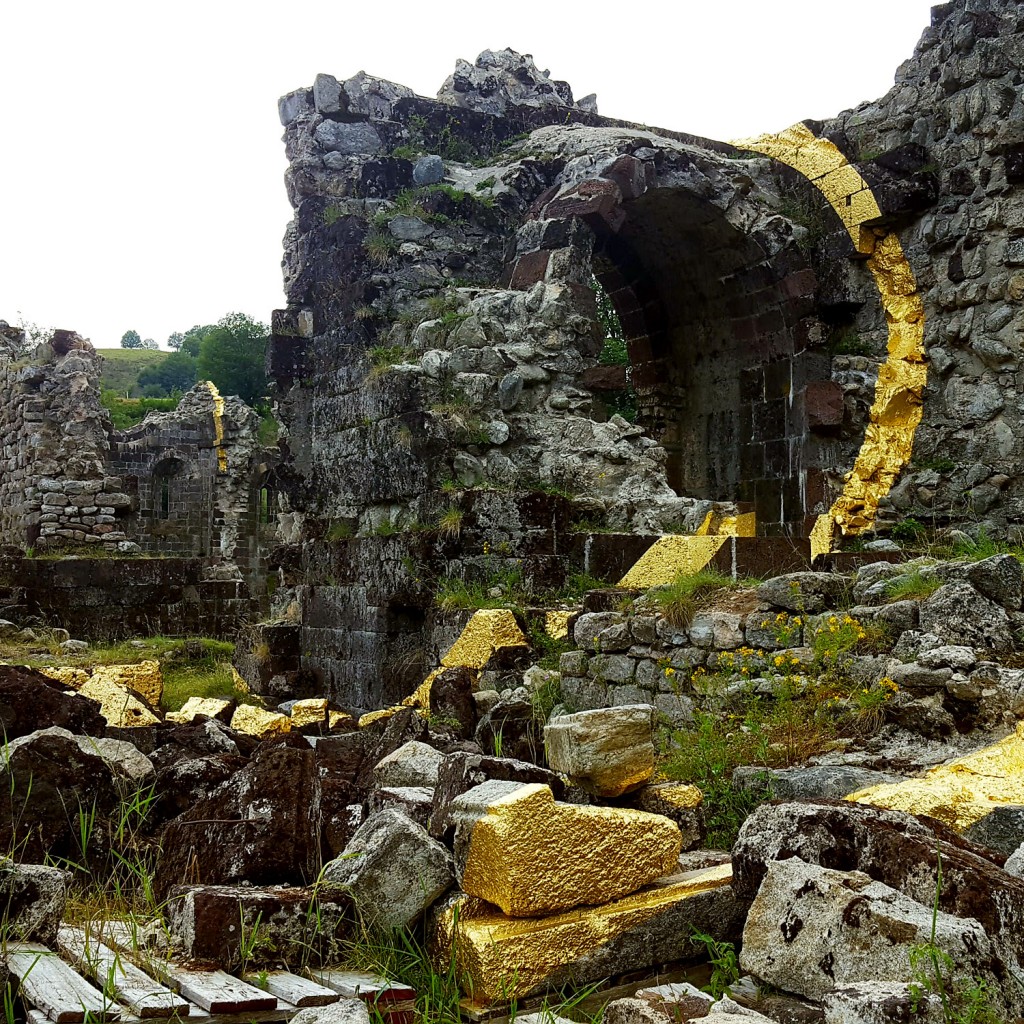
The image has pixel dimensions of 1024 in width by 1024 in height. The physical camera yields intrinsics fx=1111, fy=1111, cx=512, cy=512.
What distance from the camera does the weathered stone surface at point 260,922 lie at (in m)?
3.06

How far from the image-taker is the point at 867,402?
956 cm

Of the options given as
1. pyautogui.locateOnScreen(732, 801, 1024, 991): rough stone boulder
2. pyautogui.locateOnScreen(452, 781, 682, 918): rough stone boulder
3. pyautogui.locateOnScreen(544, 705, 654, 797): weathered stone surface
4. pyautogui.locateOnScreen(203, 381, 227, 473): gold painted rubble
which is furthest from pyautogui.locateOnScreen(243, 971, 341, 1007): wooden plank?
pyautogui.locateOnScreen(203, 381, 227, 473): gold painted rubble

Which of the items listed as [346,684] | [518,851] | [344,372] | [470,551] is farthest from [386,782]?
[344,372]

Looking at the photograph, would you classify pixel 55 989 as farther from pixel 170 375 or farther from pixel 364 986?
pixel 170 375

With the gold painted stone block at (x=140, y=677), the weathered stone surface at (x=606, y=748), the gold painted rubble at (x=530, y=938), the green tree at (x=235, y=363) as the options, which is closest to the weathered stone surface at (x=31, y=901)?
the gold painted rubble at (x=530, y=938)

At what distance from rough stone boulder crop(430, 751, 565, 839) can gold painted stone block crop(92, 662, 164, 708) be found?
5667 mm

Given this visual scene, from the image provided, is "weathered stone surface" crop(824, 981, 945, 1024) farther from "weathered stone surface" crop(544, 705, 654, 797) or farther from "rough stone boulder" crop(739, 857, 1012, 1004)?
"weathered stone surface" crop(544, 705, 654, 797)

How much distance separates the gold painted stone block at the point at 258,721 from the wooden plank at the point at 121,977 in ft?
14.4

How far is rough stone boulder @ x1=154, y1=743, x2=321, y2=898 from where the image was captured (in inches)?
149

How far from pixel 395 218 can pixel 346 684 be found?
408 cm

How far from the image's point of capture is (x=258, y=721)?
7754 millimetres

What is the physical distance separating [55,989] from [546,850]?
133 cm

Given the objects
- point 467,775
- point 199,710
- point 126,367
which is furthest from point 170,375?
point 467,775

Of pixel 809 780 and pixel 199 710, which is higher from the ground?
pixel 809 780
